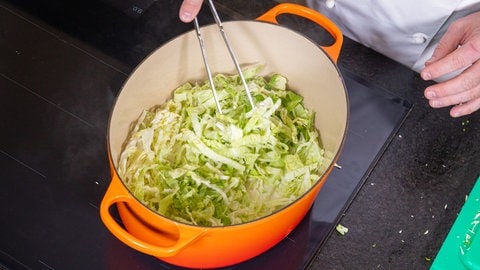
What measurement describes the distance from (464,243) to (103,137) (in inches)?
21.5

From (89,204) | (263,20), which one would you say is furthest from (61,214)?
(263,20)

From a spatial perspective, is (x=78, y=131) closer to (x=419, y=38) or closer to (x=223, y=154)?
(x=223, y=154)

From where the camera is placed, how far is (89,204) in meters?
0.89

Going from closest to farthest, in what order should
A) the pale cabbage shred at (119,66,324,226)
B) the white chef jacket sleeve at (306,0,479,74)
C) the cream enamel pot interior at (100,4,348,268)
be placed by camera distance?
the cream enamel pot interior at (100,4,348,268), the pale cabbage shred at (119,66,324,226), the white chef jacket sleeve at (306,0,479,74)

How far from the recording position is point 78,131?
96 cm

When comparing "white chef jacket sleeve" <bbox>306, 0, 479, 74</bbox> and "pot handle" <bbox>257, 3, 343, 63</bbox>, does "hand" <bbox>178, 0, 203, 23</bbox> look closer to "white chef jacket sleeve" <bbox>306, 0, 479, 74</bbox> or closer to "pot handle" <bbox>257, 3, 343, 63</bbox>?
"pot handle" <bbox>257, 3, 343, 63</bbox>

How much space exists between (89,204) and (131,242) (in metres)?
0.21

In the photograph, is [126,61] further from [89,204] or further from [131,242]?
[131,242]

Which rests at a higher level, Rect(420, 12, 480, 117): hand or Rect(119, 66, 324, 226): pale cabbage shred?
Rect(420, 12, 480, 117): hand

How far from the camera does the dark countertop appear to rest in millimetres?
869

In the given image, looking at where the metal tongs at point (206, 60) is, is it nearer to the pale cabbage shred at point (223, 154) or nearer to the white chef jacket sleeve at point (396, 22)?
the pale cabbage shred at point (223, 154)

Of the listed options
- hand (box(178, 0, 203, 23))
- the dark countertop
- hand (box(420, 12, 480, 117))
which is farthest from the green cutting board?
hand (box(178, 0, 203, 23))

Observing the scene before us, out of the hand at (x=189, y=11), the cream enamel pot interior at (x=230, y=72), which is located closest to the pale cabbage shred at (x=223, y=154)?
the cream enamel pot interior at (x=230, y=72)

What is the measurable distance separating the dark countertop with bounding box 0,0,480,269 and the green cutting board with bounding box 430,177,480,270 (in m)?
0.01
